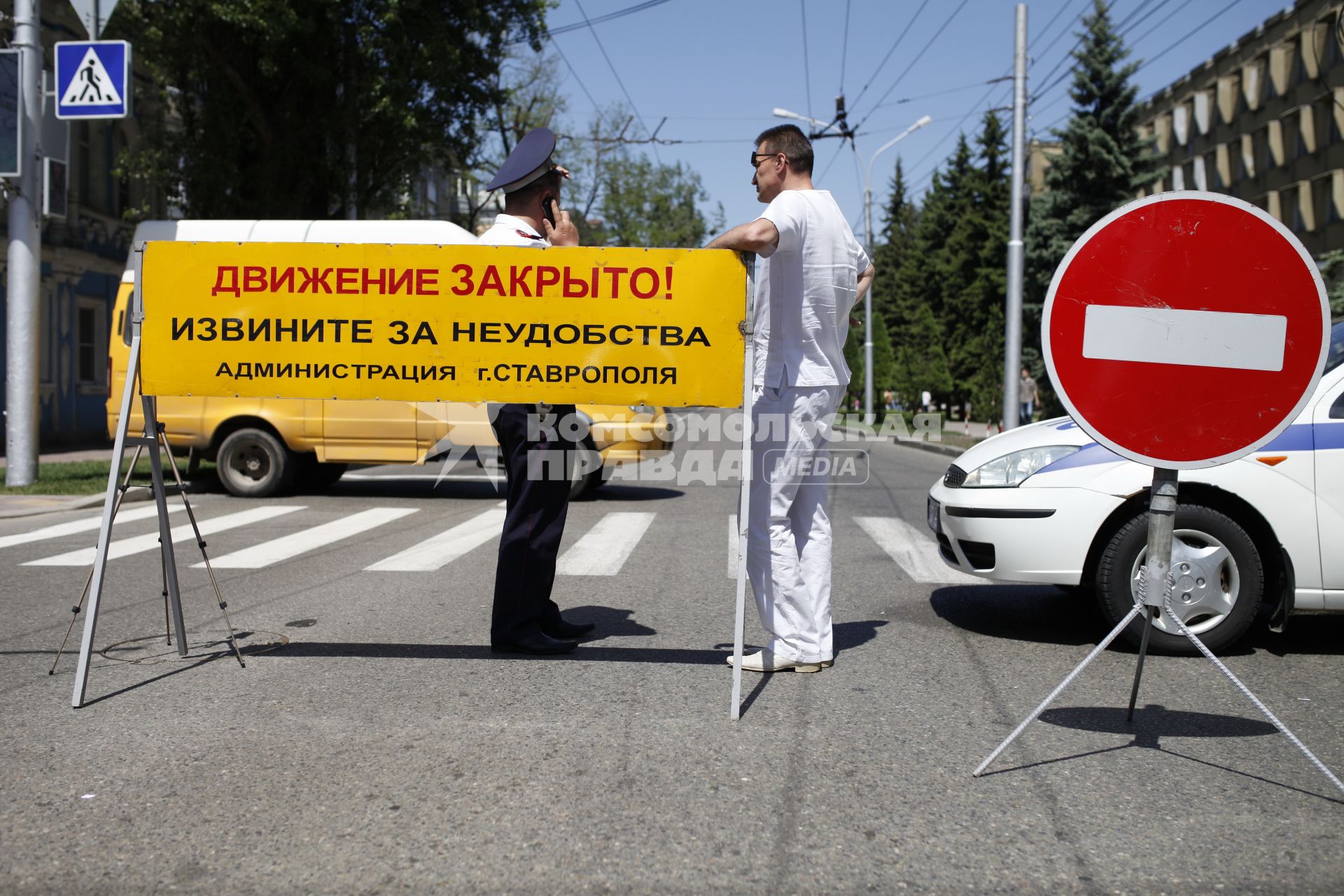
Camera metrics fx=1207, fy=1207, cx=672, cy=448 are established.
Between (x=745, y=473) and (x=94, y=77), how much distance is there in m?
11.8

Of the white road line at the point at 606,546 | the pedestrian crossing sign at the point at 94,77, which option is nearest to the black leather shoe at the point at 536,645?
the white road line at the point at 606,546

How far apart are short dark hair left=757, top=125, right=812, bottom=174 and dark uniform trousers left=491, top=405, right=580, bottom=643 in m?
1.32

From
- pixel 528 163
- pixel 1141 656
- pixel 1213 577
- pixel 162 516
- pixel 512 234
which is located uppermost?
pixel 528 163

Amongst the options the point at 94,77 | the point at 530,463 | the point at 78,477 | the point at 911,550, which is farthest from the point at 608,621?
the point at 78,477

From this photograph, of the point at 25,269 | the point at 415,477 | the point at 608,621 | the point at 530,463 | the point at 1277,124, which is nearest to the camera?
the point at 530,463

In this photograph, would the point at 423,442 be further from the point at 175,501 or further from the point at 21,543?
the point at 21,543

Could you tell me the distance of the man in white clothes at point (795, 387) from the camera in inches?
183

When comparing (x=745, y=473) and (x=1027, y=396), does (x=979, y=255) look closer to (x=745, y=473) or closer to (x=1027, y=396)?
(x=1027, y=396)

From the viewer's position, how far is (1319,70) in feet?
126

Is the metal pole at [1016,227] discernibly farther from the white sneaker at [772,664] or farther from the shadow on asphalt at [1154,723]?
the shadow on asphalt at [1154,723]

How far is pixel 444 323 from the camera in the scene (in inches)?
181

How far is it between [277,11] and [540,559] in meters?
15.8

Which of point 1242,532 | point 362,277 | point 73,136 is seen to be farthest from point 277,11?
point 1242,532

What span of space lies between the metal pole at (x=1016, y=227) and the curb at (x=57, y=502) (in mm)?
13654
